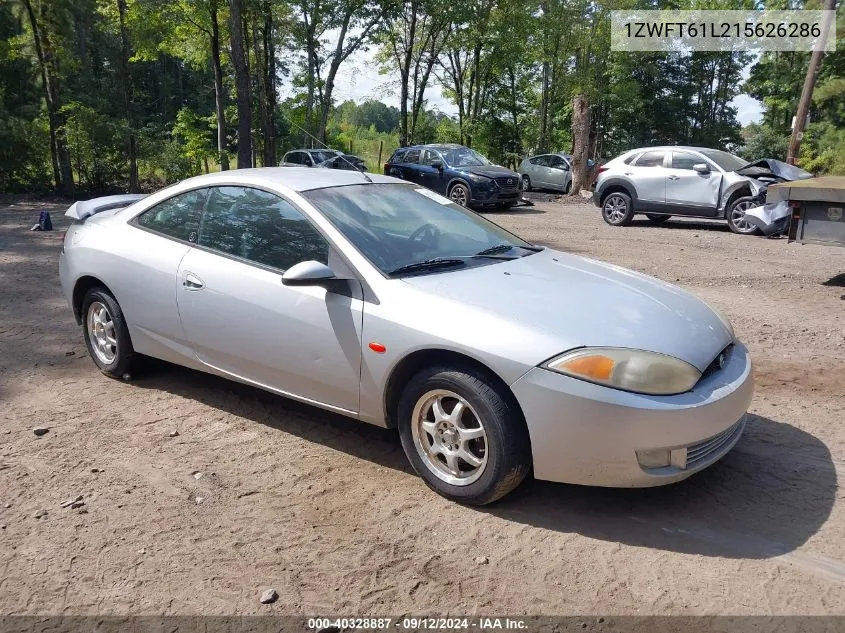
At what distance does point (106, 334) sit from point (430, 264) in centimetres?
265

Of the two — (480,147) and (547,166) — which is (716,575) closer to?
(547,166)

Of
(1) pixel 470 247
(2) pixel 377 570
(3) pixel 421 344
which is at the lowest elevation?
(2) pixel 377 570

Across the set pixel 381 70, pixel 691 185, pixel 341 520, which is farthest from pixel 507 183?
pixel 381 70

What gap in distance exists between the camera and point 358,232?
3877mm

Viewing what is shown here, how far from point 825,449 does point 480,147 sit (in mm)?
36421

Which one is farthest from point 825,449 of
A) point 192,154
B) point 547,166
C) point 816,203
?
point 547,166

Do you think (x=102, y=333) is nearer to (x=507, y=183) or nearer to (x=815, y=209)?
(x=815, y=209)

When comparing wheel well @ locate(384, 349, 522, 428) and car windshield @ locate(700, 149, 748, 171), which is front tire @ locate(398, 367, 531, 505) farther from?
car windshield @ locate(700, 149, 748, 171)

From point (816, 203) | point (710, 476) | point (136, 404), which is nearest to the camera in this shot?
point (710, 476)

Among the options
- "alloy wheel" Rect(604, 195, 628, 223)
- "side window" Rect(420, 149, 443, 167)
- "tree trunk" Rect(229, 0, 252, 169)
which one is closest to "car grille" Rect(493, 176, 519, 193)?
"side window" Rect(420, 149, 443, 167)

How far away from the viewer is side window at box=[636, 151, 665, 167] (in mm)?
14445

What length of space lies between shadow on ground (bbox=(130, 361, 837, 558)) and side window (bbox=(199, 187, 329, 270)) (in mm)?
1090

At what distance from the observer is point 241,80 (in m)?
15.8

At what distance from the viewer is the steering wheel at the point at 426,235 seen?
408 cm
